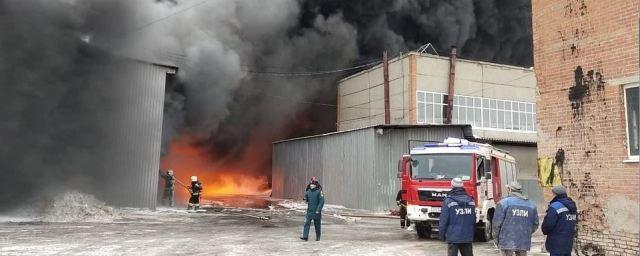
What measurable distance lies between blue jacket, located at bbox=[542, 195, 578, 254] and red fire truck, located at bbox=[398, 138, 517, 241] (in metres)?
4.44

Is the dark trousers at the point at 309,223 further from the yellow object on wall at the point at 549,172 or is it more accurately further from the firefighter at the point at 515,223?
the firefighter at the point at 515,223

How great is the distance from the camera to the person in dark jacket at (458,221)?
618 centimetres

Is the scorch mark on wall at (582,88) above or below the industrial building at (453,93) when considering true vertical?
below

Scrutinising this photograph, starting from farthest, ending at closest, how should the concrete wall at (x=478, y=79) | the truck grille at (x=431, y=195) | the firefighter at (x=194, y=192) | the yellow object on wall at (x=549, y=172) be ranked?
the concrete wall at (x=478, y=79)
the firefighter at (x=194, y=192)
the truck grille at (x=431, y=195)
the yellow object on wall at (x=549, y=172)

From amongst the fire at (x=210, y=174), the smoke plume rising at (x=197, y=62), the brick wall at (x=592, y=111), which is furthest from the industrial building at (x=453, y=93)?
the brick wall at (x=592, y=111)

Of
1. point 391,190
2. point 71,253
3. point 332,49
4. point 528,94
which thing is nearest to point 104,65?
point 71,253

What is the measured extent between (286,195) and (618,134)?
20.6 m

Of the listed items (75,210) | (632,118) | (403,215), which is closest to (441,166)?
(403,215)

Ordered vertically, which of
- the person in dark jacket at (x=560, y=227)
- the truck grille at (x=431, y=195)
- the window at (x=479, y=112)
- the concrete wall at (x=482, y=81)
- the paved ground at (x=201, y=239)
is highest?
the concrete wall at (x=482, y=81)

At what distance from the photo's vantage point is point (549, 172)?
8.46m

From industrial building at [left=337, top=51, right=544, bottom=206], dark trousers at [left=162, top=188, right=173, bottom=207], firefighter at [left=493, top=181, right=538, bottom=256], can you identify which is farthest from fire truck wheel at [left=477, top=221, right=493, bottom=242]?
industrial building at [left=337, top=51, right=544, bottom=206]

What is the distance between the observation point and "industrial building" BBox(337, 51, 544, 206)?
29953mm

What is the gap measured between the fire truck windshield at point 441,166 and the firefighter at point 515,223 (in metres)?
4.46

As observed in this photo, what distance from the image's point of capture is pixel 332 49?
3566cm
